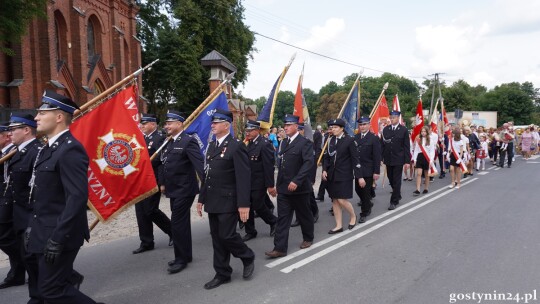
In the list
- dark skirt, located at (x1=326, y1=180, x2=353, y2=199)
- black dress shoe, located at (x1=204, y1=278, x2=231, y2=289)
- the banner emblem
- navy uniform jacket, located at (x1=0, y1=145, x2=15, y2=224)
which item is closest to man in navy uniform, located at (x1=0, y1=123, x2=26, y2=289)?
navy uniform jacket, located at (x1=0, y1=145, x2=15, y2=224)

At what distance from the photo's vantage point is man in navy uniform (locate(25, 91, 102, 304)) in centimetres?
291

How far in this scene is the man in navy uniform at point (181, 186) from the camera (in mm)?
4910

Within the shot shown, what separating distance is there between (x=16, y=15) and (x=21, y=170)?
7967 mm

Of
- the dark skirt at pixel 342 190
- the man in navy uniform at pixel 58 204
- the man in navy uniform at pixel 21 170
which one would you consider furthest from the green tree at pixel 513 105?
the man in navy uniform at pixel 58 204

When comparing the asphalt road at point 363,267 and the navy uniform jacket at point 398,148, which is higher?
the navy uniform jacket at point 398,148

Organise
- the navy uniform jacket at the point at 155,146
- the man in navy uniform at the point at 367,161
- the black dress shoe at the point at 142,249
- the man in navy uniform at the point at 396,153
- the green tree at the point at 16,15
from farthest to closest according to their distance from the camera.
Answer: the green tree at the point at 16,15 < the man in navy uniform at the point at 396,153 < the man in navy uniform at the point at 367,161 < the navy uniform jacket at the point at 155,146 < the black dress shoe at the point at 142,249

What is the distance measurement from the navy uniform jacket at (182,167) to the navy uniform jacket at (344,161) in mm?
2608

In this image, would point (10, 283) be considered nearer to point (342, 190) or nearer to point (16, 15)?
point (342, 190)

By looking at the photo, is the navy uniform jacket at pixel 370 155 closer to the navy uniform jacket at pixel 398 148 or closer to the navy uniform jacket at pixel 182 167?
the navy uniform jacket at pixel 398 148

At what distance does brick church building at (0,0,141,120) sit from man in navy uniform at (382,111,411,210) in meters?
11.3

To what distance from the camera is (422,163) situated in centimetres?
1063

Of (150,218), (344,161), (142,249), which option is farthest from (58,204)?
(344,161)

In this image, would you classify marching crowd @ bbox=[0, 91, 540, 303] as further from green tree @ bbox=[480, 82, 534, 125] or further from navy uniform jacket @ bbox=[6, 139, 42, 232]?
green tree @ bbox=[480, 82, 534, 125]

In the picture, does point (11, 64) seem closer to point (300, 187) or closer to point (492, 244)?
point (300, 187)
